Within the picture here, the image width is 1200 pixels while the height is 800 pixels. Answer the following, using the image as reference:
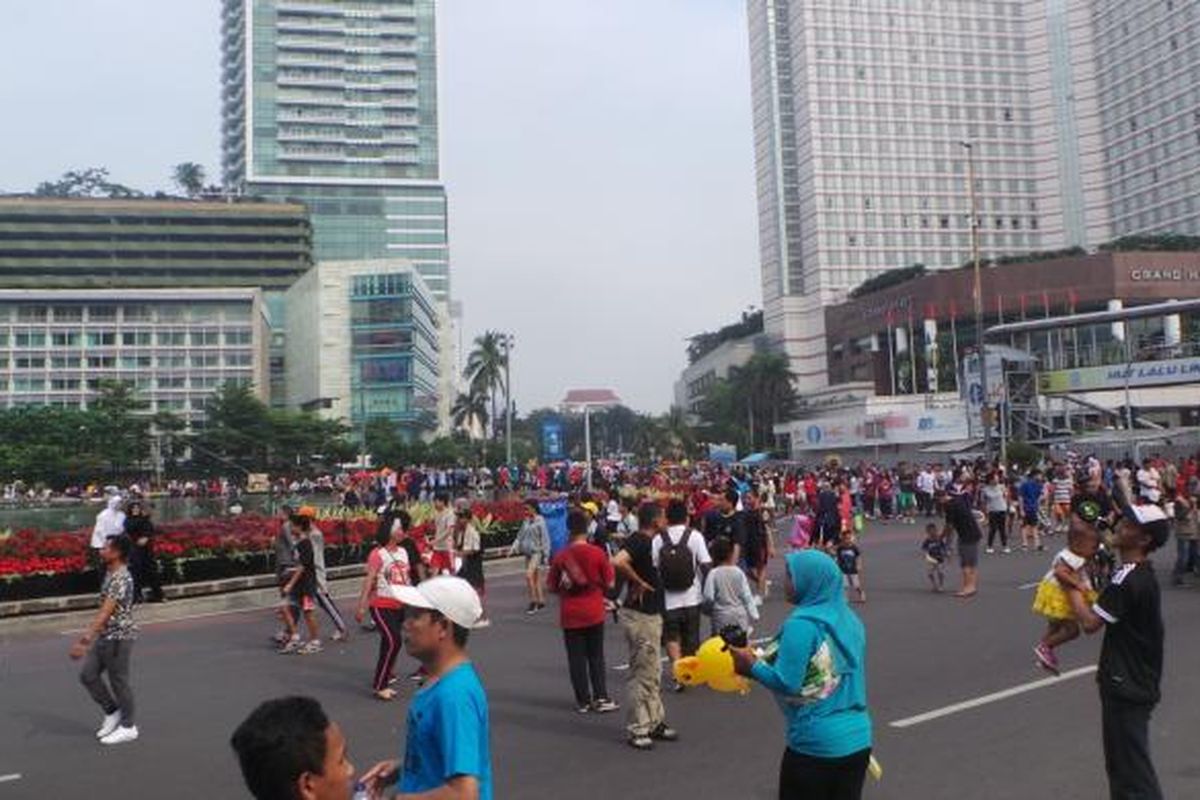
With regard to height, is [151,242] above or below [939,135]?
below

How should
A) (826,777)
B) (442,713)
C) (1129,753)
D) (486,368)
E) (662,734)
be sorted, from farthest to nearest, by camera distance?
(486,368) < (662,734) < (1129,753) < (826,777) < (442,713)

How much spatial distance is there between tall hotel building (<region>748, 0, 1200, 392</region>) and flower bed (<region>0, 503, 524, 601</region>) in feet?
321

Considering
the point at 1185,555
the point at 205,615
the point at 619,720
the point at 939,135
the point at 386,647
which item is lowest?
the point at 205,615

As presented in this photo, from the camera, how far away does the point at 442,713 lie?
300 cm

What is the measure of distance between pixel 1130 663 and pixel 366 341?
102m

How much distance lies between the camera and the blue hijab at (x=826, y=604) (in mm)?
3932

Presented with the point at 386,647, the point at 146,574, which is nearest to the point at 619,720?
the point at 386,647

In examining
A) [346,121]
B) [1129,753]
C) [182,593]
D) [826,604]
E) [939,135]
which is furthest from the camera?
[346,121]

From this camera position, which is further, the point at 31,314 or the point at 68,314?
the point at 68,314

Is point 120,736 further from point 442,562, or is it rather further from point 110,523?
point 110,523

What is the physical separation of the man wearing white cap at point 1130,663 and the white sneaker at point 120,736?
6799 millimetres

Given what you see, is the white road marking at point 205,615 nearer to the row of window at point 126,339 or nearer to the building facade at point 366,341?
the building facade at point 366,341

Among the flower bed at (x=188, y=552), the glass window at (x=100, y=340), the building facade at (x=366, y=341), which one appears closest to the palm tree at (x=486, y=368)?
the building facade at (x=366, y=341)

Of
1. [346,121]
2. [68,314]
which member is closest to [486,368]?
[68,314]
